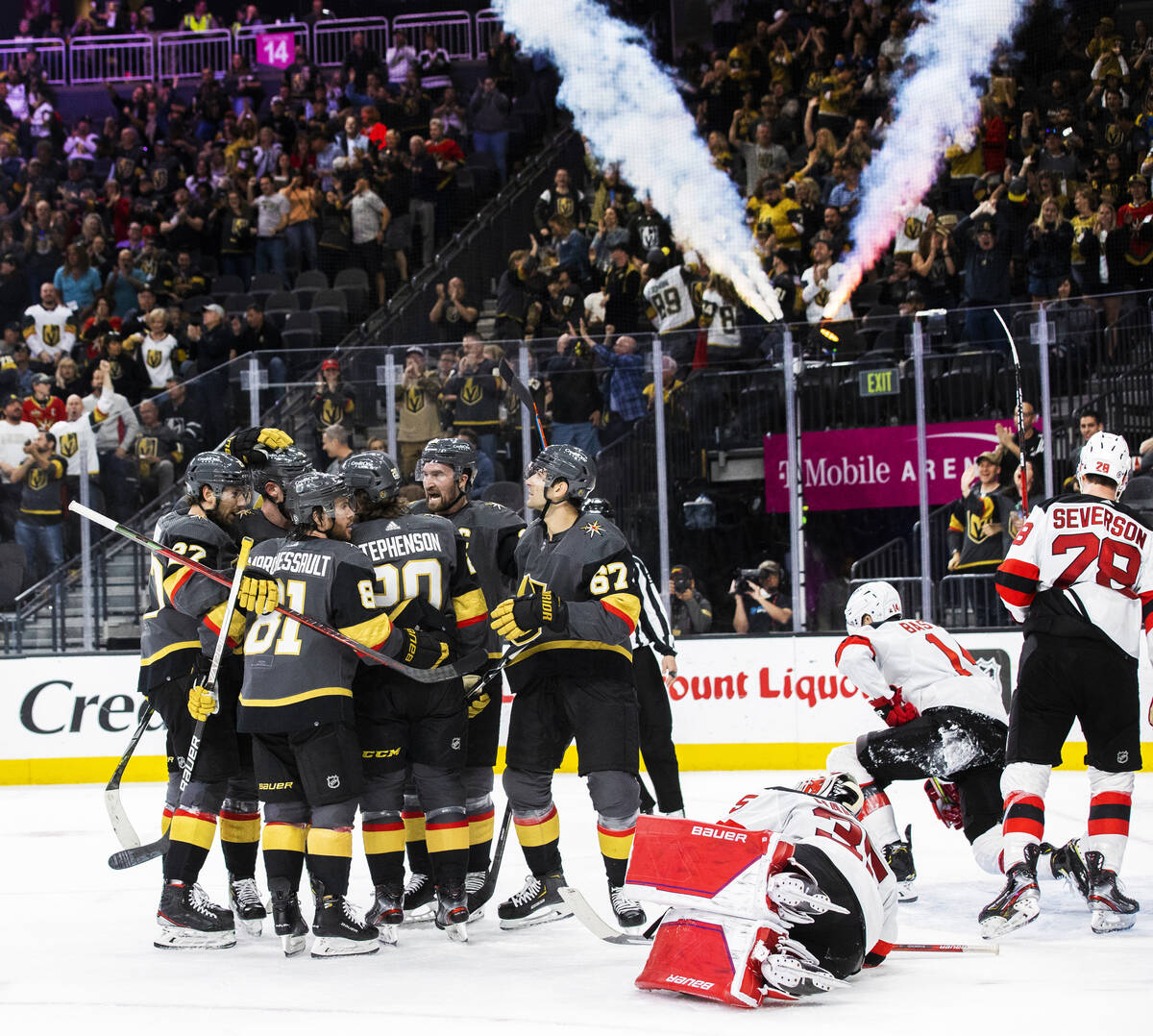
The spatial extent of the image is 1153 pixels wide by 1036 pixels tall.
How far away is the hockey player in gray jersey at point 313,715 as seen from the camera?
4664 millimetres

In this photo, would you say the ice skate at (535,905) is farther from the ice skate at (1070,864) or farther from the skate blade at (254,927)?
the ice skate at (1070,864)

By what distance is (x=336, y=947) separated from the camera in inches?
183

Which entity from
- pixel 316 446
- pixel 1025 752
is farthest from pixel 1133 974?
pixel 316 446

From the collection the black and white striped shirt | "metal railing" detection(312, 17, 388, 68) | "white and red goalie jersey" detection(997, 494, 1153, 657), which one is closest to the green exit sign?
the black and white striped shirt

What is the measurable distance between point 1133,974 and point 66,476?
24.2 feet

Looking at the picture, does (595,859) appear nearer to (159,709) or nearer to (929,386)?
(159,709)

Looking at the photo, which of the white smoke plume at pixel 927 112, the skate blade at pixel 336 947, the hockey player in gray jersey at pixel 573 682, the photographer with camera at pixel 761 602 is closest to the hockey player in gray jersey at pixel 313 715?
the skate blade at pixel 336 947

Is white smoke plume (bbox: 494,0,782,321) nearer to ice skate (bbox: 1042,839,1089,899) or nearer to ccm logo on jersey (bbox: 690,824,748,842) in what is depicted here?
ice skate (bbox: 1042,839,1089,899)

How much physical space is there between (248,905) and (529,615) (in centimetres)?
134

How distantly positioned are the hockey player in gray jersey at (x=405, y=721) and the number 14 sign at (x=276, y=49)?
14.0 metres

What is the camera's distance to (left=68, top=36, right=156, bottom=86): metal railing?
18.2 metres

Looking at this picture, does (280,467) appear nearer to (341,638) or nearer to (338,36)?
(341,638)

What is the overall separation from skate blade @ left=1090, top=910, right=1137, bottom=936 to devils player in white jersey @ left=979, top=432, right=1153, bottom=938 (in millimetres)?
151

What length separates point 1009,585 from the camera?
17.0 feet
